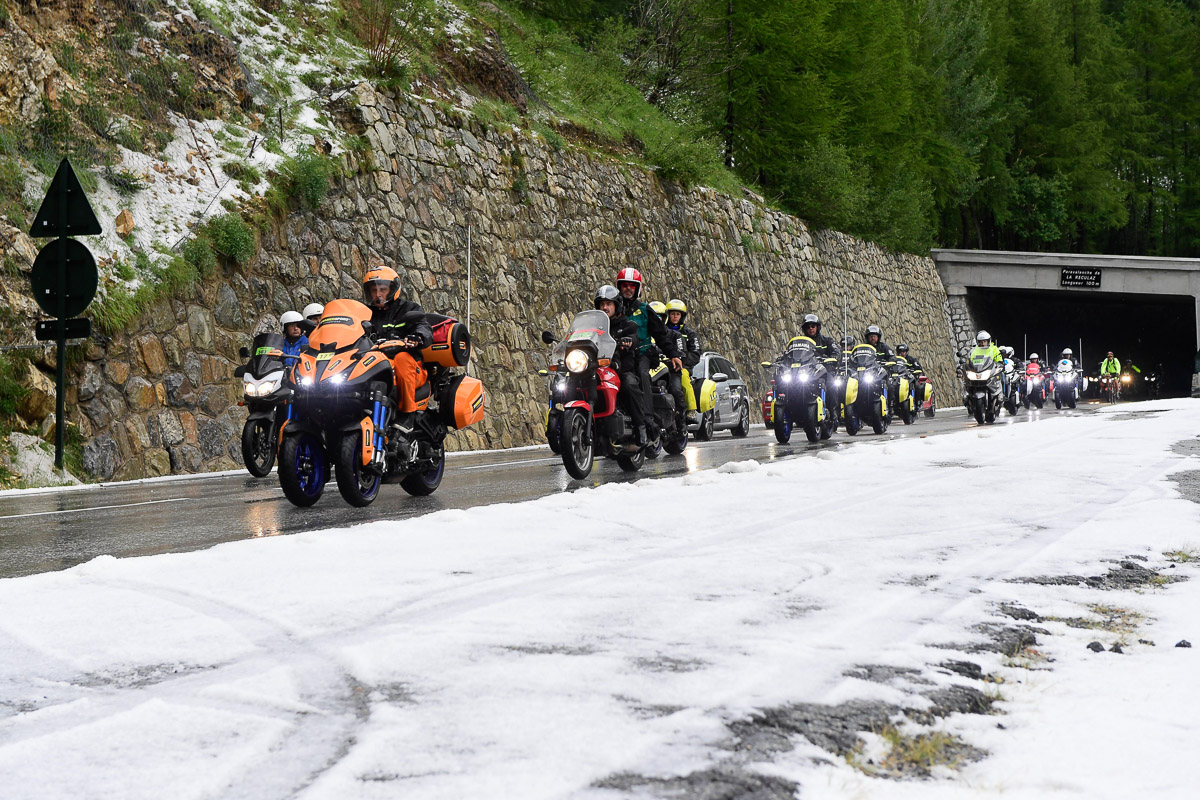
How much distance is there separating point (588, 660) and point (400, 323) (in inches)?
250

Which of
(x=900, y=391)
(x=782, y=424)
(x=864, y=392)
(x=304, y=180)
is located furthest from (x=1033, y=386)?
A: (x=304, y=180)

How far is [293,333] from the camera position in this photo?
13930 mm

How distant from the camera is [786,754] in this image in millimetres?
2455

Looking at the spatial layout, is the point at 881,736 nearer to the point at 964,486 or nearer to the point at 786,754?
the point at 786,754

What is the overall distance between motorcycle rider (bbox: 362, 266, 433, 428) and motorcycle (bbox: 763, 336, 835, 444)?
341 inches

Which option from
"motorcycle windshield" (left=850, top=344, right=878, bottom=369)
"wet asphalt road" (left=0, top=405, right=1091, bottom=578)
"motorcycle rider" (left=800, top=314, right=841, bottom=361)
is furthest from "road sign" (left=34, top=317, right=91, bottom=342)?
"motorcycle windshield" (left=850, top=344, right=878, bottom=369)

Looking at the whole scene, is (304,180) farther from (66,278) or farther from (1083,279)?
(1083,279)

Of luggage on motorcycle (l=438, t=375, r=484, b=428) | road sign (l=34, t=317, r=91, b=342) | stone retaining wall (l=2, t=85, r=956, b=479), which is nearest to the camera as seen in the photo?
luggage on motorcycle (l=438, t=375, r=484, b=428)

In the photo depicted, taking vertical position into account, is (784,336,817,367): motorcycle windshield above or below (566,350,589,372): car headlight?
above

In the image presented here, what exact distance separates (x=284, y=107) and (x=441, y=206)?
Result: 328 centimetres

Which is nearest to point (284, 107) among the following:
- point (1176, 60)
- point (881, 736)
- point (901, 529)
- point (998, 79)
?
point (901, 529)

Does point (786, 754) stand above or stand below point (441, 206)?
below

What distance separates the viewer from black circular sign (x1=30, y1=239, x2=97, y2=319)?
12.4 m

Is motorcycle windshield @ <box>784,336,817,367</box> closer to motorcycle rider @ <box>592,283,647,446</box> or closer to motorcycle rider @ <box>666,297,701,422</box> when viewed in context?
motorcycle rider @ <box>666,297,701,422</box>
